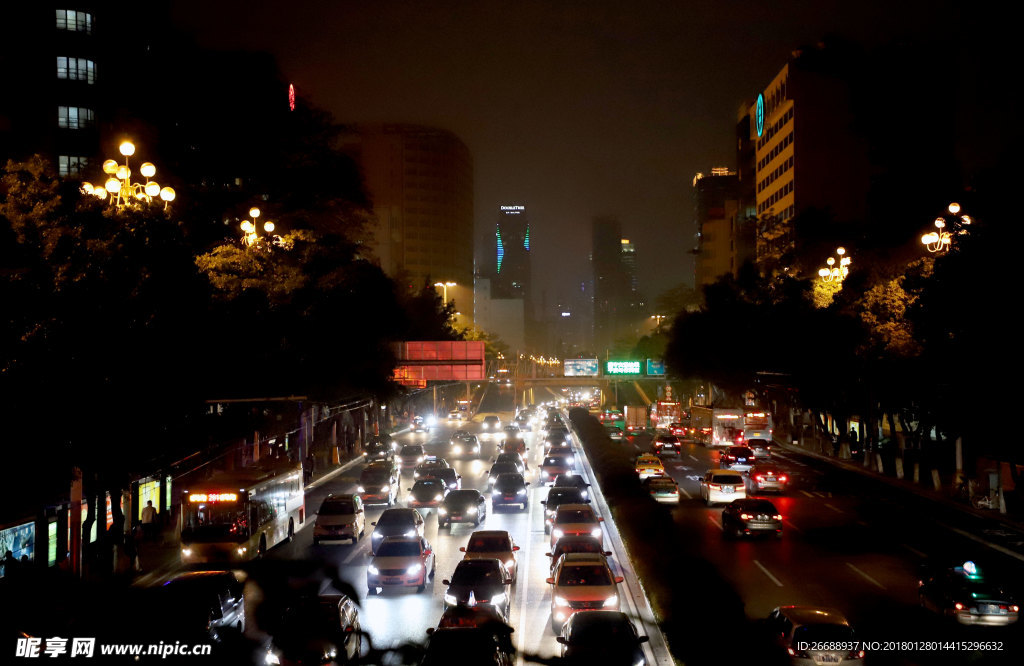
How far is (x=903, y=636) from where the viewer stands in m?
16.6

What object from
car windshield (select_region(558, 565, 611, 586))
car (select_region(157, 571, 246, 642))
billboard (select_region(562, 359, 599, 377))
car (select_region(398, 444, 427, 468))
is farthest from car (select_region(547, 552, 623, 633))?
billboard (select_region(562, 359, 599, 377))

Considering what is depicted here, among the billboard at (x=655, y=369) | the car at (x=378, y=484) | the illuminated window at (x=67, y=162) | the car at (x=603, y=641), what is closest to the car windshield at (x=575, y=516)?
the car at (x=603, y=641)

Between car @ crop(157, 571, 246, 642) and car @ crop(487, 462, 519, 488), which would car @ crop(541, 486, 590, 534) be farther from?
car @ crop(157, 571, 246, 642)

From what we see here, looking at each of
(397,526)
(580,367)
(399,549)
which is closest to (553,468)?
(397,526)

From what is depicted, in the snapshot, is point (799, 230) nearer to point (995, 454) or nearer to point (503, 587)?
point (995, 454)

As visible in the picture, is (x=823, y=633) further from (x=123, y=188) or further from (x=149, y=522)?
(x=149, y=522)

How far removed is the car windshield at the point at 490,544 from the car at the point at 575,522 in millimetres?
3611

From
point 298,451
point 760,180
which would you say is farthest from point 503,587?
point 760,180

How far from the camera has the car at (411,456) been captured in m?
50.6

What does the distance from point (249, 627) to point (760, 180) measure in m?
112

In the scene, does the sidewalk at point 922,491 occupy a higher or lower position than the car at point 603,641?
lower

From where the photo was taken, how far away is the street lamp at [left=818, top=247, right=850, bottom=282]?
53094 millimetres

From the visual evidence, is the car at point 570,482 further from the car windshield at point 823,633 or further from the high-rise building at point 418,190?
the high-rise building at point 418,190

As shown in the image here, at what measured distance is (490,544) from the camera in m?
21.9
